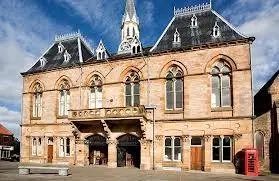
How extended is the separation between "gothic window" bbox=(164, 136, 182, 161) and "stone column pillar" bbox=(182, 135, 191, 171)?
545 mm

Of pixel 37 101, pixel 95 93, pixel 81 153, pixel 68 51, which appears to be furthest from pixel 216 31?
pixel 37 101

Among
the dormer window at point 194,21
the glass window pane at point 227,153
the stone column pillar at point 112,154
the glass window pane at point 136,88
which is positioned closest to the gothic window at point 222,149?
the glass window pane at point 227,153

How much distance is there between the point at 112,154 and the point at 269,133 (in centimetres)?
1420

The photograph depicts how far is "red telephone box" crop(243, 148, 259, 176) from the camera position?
26.2 m

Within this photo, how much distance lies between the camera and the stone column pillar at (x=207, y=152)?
94.4ft

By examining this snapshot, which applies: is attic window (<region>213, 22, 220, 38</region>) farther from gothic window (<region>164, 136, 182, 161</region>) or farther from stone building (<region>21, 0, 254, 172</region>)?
gothic window (<region>164, 136, 182, 161</region>)

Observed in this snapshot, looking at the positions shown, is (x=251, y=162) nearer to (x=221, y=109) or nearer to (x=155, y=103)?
(x=221, y=109)

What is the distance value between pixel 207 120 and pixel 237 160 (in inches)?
160

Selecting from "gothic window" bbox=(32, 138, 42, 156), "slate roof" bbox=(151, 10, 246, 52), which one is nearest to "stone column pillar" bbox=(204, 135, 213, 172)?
"slate roof" bbox=(151, 10, 246, 52)

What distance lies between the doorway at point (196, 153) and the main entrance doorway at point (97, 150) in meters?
9.16

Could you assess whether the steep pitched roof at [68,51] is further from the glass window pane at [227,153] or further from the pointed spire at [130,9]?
the glass window pane at [227,153]

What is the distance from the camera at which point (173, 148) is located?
100 feet

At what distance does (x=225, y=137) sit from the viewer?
94.3 ft

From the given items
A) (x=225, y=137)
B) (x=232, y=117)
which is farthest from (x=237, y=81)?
(x=225, y=137)
